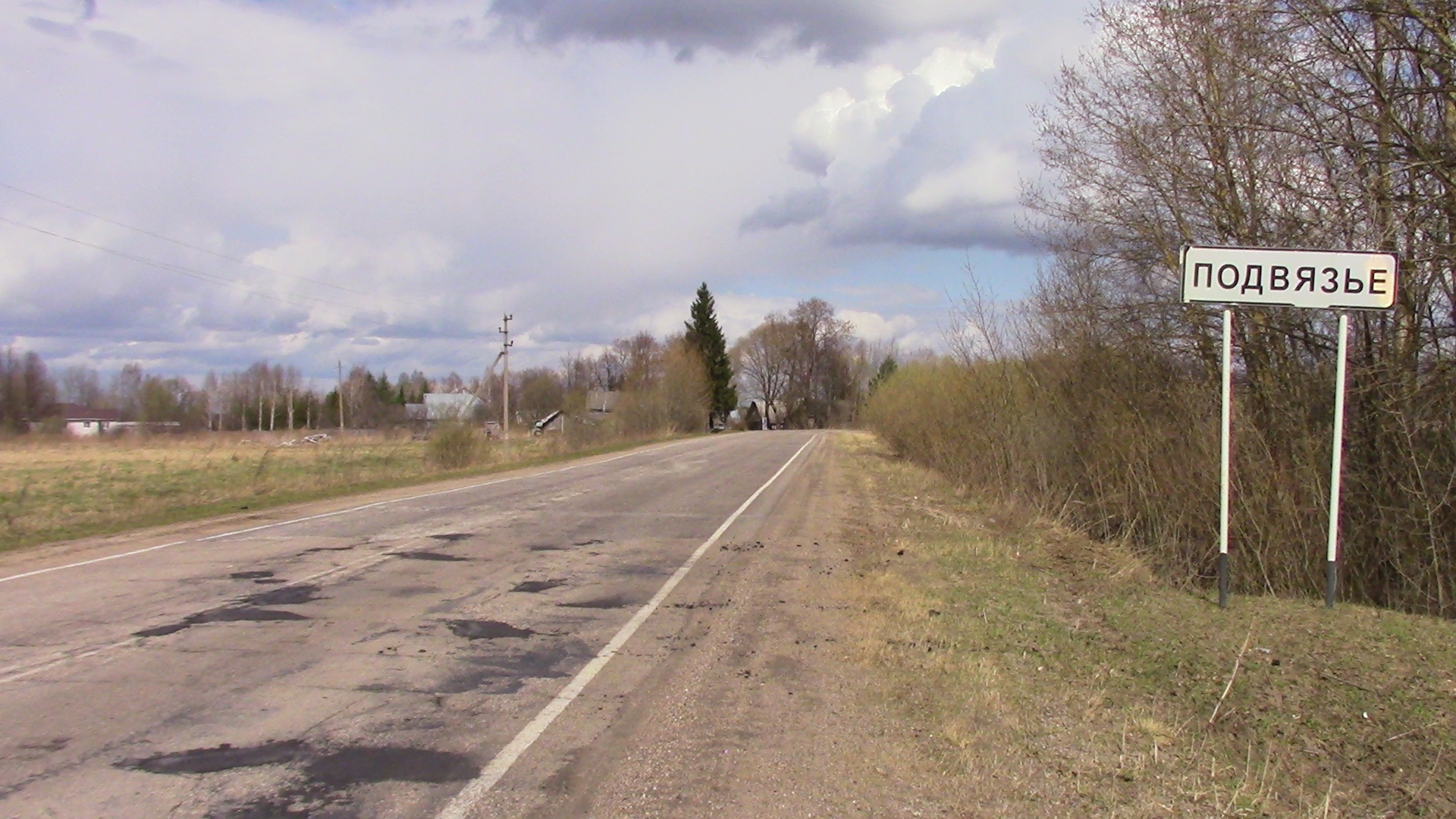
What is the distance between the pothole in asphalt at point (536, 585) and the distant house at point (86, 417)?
275ft

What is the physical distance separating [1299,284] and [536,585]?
7.17m

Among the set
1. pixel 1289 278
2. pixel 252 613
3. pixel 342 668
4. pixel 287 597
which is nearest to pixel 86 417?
pixel 287 597

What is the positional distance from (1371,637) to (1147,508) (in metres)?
4.79

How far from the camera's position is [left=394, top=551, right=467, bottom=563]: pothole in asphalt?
1004cm

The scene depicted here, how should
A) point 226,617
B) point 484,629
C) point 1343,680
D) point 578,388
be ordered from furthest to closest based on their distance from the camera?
point 578,388, point 226,617, point 484,629, point 1343,680

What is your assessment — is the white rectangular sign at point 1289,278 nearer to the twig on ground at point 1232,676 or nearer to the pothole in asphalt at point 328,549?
the twig on ground at point 1232,676

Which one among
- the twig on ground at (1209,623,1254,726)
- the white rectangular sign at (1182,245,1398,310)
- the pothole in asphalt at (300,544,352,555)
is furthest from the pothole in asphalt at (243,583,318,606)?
the white rectangular sign at (1182,245,1398,310)

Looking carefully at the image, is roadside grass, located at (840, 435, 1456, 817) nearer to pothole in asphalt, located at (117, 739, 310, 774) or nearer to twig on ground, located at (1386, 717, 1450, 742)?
twig on ground, located at (1386, 717, 1450, 742)

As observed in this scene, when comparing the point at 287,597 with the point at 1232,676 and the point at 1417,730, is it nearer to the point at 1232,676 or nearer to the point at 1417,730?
the point at 1232,676

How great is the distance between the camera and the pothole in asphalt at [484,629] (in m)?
6.71

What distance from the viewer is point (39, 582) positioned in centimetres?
886

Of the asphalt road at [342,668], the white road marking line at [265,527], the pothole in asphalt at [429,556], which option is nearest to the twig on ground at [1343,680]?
the asphalt road at [342,668]

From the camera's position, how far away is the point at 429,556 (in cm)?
1020

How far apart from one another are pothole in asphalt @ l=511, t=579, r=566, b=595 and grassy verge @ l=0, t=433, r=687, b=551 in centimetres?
793
